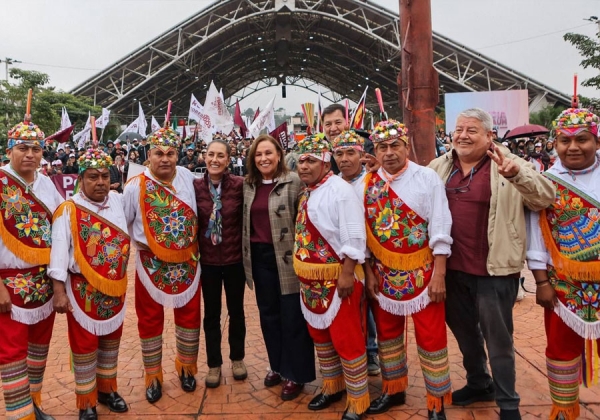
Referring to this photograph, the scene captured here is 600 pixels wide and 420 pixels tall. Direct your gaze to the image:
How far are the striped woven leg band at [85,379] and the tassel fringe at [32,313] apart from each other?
330 mm

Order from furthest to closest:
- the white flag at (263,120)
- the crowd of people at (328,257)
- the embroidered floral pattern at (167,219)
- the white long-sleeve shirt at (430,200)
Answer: the white flag at (263,120) → the embroidered floral pattern at (167,219) → the white long-sleeve shirt at (430,200) → the crowd of people at (328,257)

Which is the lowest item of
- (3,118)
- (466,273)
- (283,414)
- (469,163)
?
(283,414)

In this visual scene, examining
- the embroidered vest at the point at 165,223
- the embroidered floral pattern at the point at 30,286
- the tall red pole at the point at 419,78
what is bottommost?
the embroidered floral pattern at the point at 30,286

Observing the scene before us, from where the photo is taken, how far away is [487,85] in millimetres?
27016

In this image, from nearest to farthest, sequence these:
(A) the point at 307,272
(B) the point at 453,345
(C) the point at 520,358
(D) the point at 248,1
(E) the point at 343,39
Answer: (A) the point at 307,272
(C) the point at 520,358
(B) the point at 453,345
(D) the point at 248,1
(E) the point at 343,39

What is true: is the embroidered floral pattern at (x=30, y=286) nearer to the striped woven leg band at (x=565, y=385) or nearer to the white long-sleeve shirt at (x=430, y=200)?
the white long-sleeve shirt at (x=430, y=200)

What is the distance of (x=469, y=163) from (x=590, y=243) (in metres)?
0.79

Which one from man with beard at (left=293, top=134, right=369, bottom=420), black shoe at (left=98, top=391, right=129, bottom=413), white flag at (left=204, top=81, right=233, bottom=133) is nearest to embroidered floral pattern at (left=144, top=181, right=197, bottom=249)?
man with beard at (left=293, top=134, right=369, bottom=420)

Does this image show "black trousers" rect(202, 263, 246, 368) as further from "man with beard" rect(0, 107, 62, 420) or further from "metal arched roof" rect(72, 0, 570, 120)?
"metal arched roof" rect(72, 0, 570, 120)

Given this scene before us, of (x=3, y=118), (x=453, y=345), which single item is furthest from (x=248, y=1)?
(x=453, y=345)

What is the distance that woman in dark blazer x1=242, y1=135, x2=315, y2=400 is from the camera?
10.4ft

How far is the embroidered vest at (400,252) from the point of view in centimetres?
279

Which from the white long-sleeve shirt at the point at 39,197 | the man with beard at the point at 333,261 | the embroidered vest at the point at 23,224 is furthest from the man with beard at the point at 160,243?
the man with beard at the point at 333,261

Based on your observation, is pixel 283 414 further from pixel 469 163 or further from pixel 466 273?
pixel 469 163
